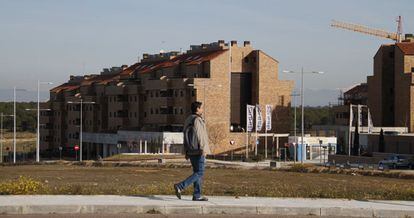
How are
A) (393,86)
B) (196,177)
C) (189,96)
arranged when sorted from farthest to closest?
(393,86), (189,96), (196,177)

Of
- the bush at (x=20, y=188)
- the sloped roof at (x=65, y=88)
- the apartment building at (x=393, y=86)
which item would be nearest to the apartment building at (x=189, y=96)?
the sloped roof at (x=65, y=88)

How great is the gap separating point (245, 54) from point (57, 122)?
46557mm

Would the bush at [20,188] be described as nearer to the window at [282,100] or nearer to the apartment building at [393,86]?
the apartment building at [393,86]

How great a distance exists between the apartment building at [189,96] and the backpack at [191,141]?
87.2 metres

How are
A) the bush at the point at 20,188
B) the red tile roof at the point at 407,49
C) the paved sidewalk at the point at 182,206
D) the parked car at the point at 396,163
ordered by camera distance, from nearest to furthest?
the paved sidewalk at the point at 182,206
the bush at the point at 20,188
the parked car at the point at 396,163
the red tile roof at the point at 407,49

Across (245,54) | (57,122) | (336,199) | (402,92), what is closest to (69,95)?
(57,122)

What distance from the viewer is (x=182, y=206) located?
1455 cm

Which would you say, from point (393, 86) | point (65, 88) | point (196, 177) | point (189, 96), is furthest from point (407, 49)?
point (196, 177)

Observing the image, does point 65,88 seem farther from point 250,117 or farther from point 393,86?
point 393,86

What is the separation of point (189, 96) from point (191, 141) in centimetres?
9129

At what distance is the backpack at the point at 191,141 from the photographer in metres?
15.5

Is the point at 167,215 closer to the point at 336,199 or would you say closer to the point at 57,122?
the point at 336,199

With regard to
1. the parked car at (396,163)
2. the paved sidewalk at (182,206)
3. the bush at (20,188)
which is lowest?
the parked car at (396,163)

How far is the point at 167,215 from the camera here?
46.4 feet
